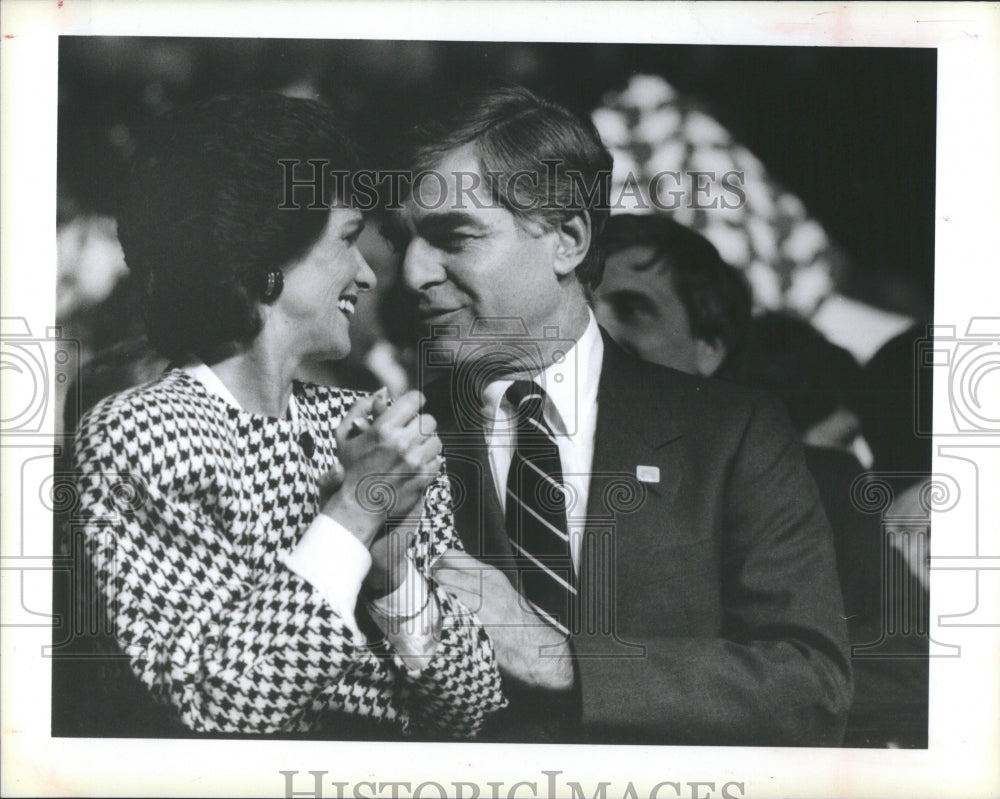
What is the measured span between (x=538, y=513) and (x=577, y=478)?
0.14 metres

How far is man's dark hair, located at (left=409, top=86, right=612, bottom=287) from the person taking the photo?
2.72 m

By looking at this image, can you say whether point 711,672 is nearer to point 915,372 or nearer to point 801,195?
point 915,372

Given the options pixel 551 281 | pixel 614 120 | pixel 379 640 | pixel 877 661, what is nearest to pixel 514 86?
pixel 614 120

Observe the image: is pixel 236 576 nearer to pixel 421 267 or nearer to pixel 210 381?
pixel 210 381

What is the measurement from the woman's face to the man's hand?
699mm

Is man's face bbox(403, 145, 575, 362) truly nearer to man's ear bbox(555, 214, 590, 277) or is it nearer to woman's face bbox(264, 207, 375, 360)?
man's ear bbox(555, 214, 590, 277)

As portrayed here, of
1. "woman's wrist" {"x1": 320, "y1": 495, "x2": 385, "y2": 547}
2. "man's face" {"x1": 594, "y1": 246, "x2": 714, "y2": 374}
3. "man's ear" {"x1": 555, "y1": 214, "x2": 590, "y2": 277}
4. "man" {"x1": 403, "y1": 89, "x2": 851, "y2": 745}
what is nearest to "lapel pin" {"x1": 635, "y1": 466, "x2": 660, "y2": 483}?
"man" {"x1": 403, "y1": 89, "x2": 851, "y2": 745}

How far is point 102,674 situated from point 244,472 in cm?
70

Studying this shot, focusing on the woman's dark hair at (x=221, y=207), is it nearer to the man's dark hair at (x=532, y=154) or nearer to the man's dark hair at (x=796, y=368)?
the man's dark hair at (x=532, y=154)

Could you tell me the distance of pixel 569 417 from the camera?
2.75 metres

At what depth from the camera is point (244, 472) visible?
8.76 feet

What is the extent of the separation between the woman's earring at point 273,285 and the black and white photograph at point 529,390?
0.07 feet

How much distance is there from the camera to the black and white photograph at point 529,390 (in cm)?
271

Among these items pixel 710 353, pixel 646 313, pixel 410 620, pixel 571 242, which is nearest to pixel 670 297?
pixel 646 313
